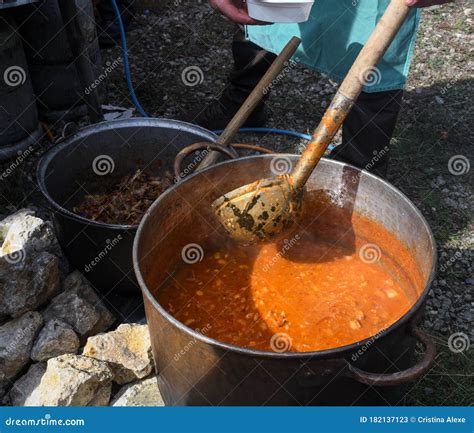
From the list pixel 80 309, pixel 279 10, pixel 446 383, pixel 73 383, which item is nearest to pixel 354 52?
pixel 279 10

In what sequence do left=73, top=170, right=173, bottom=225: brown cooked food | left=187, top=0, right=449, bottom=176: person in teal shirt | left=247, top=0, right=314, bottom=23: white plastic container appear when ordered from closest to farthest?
left=247, top=0, right=314, bottom=23: white plastic container, left=187, top=0, right=449, bottom=176: person in teal shirt, left=73, top=170, right=173, bottom=225: brown cooked food

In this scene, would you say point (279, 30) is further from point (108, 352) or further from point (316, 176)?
point (108, 352)

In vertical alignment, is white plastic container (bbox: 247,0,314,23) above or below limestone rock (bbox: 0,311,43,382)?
above

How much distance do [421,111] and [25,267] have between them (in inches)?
134

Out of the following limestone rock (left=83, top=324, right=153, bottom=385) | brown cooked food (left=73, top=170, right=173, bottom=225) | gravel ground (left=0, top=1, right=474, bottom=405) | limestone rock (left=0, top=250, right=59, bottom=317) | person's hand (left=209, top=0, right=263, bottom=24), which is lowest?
gravel ground (left=0, top=1, right=474, bottom=405)

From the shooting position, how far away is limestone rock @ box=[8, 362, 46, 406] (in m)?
2.84

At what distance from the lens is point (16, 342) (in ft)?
9.53

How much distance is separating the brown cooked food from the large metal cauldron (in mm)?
640

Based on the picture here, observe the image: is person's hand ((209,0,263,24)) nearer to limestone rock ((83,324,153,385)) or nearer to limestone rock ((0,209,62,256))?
limestone rock ((0,209,62,256))

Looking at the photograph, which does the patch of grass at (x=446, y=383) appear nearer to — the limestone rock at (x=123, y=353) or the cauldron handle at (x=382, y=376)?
the cauldron handle at (x=382, y=376)

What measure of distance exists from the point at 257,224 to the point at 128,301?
112 cm

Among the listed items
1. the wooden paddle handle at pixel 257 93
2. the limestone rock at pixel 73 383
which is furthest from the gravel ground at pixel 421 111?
the limestone rock at pixel 73 383

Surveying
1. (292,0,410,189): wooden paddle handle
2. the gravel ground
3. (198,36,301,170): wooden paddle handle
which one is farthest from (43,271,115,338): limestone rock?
(292,0,410,189): wooden paddle handle

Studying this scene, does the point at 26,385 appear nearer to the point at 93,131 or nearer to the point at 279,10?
the point at 93,131
